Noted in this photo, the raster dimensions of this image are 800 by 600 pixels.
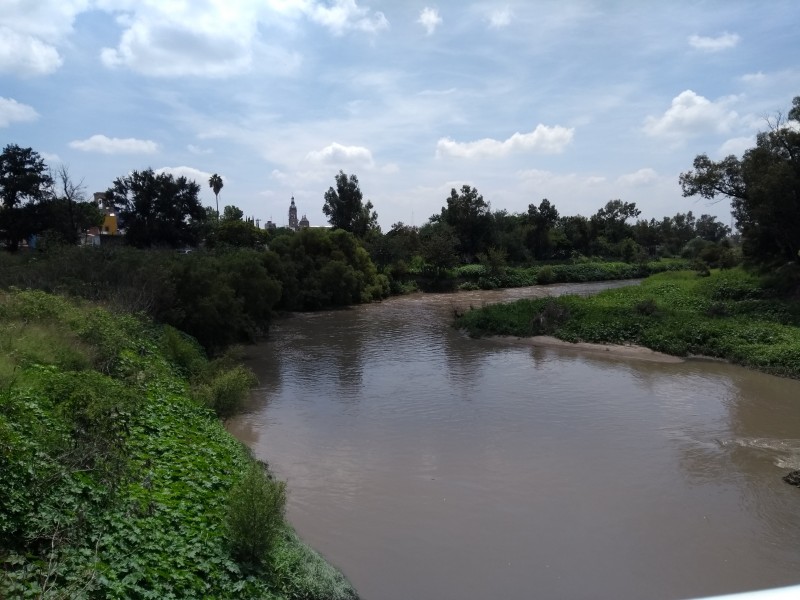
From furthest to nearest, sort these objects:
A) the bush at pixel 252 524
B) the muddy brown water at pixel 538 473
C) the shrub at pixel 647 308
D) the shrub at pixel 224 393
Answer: the shrub at pixel 647 308
the shrub at pixel 224 393
the muddy brown water at pixel 538 473
the bush at pixel 252 524

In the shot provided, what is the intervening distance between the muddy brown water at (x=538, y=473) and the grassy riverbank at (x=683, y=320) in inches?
58.8

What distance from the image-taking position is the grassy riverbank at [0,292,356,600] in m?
5.79

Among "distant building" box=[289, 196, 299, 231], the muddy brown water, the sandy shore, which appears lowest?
the muddy brown water

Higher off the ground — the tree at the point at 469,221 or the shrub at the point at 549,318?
the tree at the point at 469,221

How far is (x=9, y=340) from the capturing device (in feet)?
35.0

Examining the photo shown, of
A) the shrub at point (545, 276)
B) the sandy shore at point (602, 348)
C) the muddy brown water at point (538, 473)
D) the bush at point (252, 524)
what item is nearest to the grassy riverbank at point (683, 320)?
the sandy shore at point (602, 348)

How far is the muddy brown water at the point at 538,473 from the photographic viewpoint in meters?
9.34

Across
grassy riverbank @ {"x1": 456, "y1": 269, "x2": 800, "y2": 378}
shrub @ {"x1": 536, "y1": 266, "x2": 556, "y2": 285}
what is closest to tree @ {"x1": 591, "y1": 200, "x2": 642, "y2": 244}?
shrub @ {"x1": 536, "y1": 266, "x2": 556, "y2": 285}

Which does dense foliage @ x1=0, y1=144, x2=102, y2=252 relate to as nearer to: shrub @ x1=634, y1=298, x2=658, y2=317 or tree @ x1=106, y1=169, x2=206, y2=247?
tree @ x1=106, y1=169, x2=206, y2=247

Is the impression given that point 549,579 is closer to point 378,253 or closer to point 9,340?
point 9,340

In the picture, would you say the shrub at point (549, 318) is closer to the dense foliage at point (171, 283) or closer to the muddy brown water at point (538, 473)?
the muddy brown water at point (538, 473)

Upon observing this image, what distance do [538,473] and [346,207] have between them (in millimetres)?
52509

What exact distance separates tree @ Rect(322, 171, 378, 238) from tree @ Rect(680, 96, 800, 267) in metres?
35.8

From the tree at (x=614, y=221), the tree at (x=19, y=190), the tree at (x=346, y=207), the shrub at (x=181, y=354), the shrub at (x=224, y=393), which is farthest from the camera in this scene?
the tree at (x=614, y=221)
